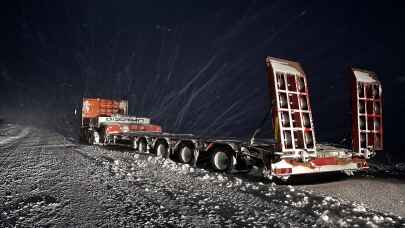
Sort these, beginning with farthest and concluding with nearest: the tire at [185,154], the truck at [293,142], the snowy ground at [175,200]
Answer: the tire at [185,154], the truck at [293,142], the snowy ground at [175,200]

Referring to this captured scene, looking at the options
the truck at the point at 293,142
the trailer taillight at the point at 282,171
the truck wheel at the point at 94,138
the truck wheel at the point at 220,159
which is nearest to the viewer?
the trailer taillight at the point at 282,171

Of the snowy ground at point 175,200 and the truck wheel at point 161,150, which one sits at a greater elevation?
the truck wheel at point 161,150

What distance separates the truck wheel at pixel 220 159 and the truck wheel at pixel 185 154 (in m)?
1.45

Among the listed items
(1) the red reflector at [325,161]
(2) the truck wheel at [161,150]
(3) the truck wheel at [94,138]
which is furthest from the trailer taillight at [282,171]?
(3) the truck wheel at [94,138]

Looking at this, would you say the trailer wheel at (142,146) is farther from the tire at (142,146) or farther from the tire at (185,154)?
the tire at (185,154)

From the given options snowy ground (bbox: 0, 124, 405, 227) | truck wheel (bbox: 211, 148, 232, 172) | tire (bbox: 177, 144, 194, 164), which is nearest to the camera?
snowy ground (bbox: 0, 124, 405, 227)

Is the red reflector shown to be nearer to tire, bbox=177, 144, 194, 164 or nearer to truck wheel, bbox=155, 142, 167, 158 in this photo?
tire, bbox=177, 144, 194, 164

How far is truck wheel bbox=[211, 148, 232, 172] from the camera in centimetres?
980

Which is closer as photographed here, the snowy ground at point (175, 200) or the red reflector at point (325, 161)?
the snowy ground at point (175, 200)

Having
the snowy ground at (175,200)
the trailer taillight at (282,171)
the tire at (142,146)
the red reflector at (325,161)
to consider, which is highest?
the tire at (142,146)

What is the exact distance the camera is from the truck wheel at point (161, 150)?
12945 millimetres

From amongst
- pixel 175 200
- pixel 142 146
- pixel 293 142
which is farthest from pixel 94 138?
pixel 293 142

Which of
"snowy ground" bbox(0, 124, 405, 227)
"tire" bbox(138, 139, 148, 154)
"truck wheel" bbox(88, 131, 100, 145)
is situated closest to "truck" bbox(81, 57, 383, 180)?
"snowy ground" bbox(0, 124, 405, 227)

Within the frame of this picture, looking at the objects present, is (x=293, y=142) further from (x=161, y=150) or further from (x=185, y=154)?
(x=161, y=150)
